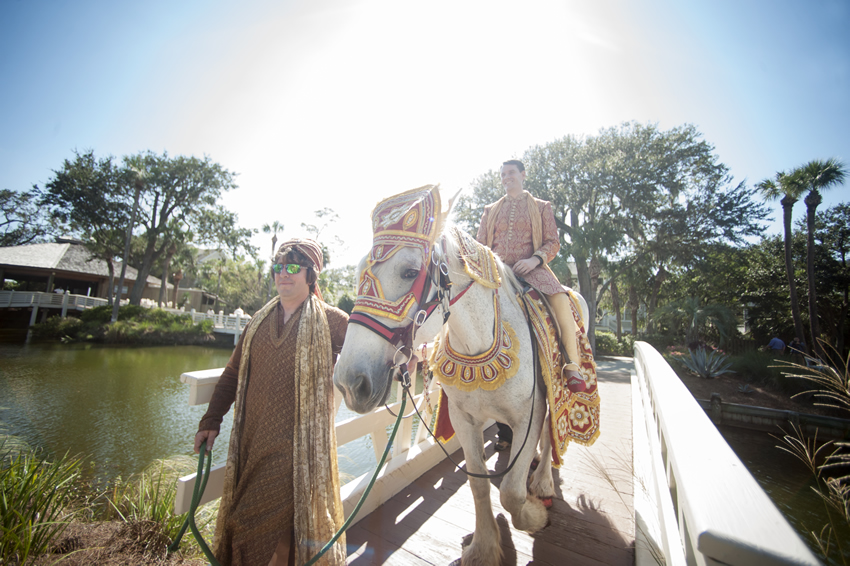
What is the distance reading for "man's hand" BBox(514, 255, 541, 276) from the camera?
2.38 metres

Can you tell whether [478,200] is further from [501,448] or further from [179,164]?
[179,164]

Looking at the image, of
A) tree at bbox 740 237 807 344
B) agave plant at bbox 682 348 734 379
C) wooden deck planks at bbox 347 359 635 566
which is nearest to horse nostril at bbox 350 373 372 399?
wooden deck planks at bbox 347 359 635 566

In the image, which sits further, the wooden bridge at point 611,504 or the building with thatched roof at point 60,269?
the building with thatched roof at point 60,269

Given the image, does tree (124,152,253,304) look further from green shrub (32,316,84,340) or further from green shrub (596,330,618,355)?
green shrub (596,330,618,355)

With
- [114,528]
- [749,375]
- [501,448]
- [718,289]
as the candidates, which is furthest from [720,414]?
[718,289]

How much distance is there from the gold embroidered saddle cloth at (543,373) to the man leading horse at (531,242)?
0.30 ft

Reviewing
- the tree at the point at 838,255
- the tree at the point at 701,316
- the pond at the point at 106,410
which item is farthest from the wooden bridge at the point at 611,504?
the tree at the point at 838,255

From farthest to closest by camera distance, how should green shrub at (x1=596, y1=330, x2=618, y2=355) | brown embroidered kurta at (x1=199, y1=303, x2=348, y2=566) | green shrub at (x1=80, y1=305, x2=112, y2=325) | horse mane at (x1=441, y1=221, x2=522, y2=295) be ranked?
green shrub at (x1=596, y1=330, x2=618, y2=355) → green shrub at (x1=80, y1=305, x2=112, y2=325) → horse mane at (x1=441, y1=221, x2=522, y2=295) → brown embroidered kurta at (x1=199, y1=303, x2=348, y2=566)

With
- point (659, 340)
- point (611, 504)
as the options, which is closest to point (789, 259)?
point (659, 340)

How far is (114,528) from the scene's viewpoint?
2314 mm

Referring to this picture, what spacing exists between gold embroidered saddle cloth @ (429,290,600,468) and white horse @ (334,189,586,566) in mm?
59

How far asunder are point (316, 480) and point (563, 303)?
6.08 ft

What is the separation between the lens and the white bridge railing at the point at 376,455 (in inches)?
71.7

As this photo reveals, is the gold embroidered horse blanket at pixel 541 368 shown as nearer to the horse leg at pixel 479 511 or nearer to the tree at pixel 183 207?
the horse leg at pixel 479 511
